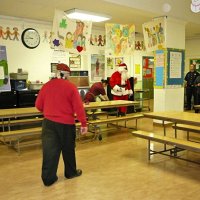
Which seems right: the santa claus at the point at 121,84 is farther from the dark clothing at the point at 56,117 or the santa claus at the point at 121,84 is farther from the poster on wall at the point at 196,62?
the poster on wall at the point at 196,62

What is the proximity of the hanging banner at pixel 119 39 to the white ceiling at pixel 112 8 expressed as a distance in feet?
1.29

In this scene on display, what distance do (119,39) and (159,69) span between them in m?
1.30

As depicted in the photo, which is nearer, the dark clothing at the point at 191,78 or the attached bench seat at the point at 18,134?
the attached bench seat at the point at 18,134

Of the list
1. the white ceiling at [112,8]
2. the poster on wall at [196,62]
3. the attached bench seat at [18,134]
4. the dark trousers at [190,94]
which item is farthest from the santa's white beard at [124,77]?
the poster on wall at [196,62]

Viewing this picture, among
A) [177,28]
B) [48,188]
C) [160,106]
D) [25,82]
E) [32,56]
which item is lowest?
[48,188]

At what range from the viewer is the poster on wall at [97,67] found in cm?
870

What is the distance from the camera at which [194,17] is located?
7.33m

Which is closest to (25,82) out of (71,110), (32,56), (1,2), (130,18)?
(32,56)

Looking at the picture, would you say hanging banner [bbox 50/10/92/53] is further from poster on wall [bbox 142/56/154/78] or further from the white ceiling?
poster on wall [bbox 142/56/154/78]

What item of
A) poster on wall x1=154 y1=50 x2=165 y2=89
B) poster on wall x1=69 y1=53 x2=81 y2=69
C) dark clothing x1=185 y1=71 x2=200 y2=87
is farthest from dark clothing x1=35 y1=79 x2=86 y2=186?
dark clothing x1=185 y1=71 x2=200 y2=87

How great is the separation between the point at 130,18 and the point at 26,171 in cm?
508

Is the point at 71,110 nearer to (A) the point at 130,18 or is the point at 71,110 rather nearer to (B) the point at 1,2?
(B) the point at 1,2

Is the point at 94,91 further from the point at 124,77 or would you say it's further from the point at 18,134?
the point at 18,134

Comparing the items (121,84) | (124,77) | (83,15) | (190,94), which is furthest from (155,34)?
(190,94)
